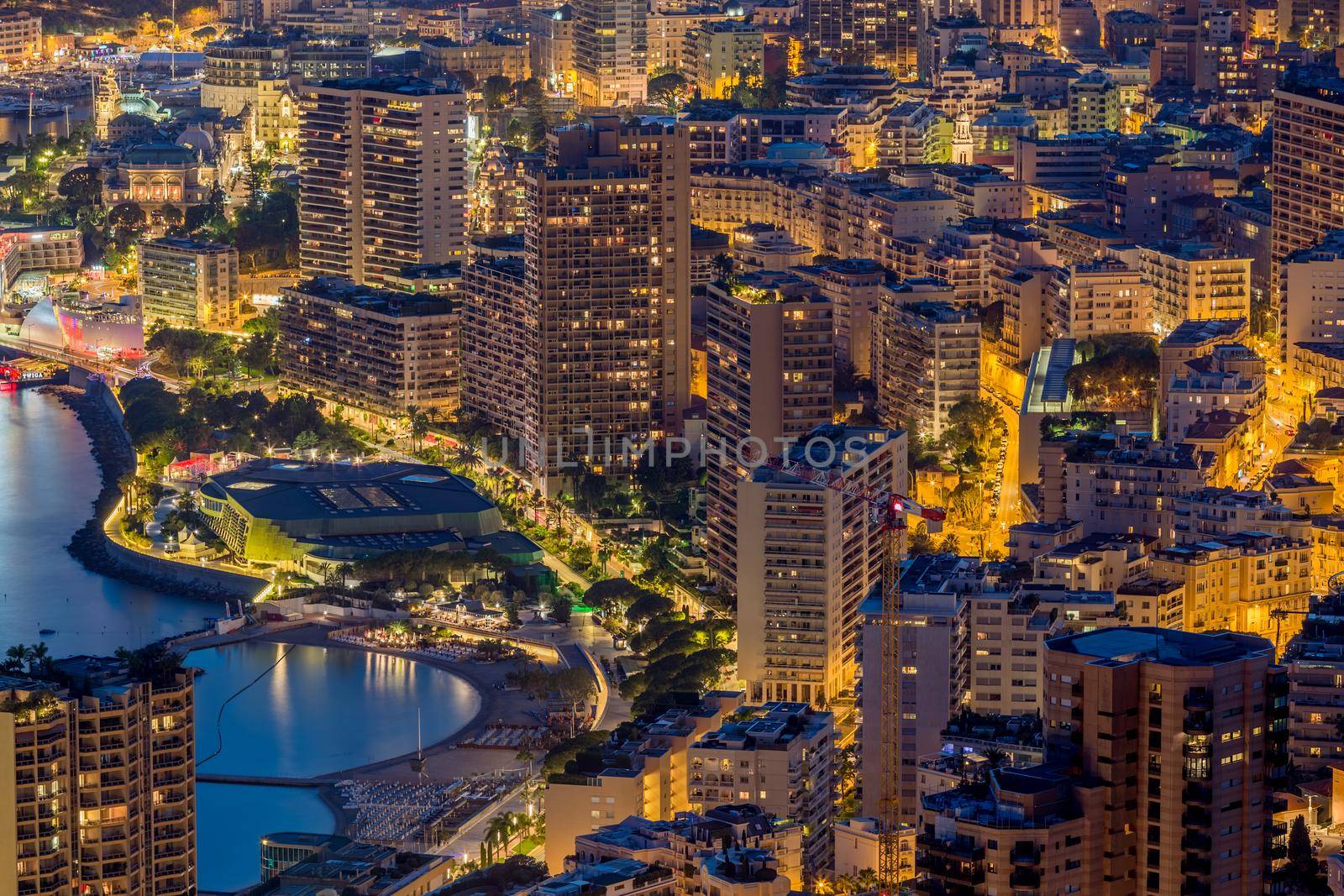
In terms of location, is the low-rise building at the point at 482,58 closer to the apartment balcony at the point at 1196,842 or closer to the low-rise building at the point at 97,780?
the low-rise building at the point at 97,780

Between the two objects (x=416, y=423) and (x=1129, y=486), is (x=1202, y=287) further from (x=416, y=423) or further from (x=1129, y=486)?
(x=416, y=423)

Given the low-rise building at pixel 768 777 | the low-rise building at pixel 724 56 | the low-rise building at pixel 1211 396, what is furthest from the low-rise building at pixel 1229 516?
the low-rise building at pixel 724 56

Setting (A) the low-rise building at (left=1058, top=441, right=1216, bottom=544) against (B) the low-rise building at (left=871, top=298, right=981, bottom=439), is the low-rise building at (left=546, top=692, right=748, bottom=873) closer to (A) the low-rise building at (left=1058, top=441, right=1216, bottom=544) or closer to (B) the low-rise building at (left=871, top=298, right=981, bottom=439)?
(A) the low-rise building at (left=1058, top=441, right=1216, bottom=544)

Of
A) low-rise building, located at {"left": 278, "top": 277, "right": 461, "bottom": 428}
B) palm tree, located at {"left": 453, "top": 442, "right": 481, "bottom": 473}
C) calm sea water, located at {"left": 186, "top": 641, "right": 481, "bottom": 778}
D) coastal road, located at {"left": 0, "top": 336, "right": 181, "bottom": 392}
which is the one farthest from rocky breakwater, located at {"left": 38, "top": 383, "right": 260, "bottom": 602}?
palm tree, located at {"left": 453, "top": 442, "right": 481, "bottom": 473}

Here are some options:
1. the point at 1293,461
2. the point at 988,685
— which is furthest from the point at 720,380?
the point at 988,685

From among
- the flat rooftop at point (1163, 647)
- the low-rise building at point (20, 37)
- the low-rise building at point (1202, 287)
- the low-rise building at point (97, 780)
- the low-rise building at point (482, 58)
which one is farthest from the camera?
the low-rise building at point (20, 37)

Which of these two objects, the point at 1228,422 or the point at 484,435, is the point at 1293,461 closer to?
the point at 1228,422

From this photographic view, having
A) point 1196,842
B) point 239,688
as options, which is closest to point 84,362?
point 239,688
